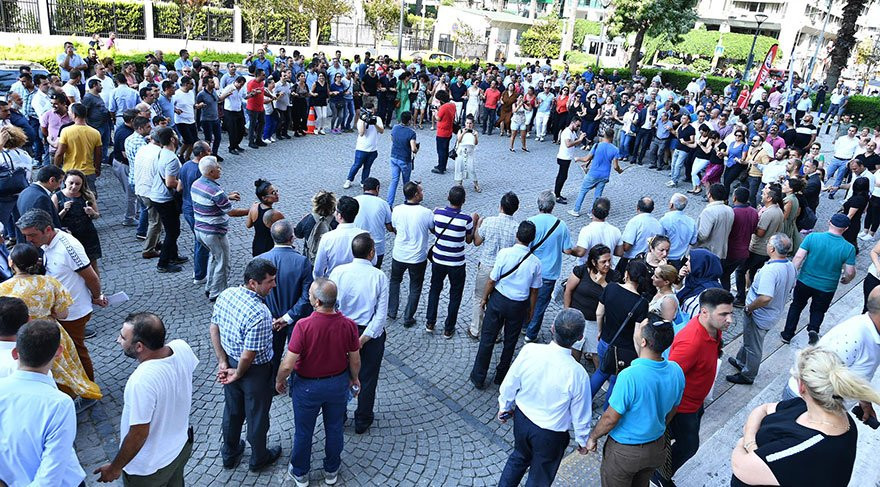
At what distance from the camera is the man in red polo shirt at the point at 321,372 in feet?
12.4

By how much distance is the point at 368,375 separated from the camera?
4.74 m

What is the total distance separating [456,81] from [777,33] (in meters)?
54.8

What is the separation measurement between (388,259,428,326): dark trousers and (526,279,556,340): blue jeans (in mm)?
1340

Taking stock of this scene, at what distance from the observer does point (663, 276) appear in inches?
186

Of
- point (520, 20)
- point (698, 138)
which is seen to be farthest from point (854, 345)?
point (520, 20)

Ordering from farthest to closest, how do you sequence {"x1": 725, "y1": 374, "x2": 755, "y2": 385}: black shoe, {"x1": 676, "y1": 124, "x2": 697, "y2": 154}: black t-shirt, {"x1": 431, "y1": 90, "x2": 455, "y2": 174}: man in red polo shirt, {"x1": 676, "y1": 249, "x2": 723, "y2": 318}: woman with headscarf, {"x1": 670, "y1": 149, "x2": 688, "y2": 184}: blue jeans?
{"x1": 670, "y1": 149, "x2": 688, "y2": 184}: blue jeans, {"x1": 676, "y1": 124, "x2": 697, "y2": 154}: black t-shirt, {"x1": 431, "y1": 90, "x2": 455, "y2": 174}: man in red polo shirt, {"x1": 725, "y1": 374, "x2": 755, "y2": 385}: black shoe, {"x1": 676, "y1": 249, "x2": 723, "y2": 318}: woman with headscarf

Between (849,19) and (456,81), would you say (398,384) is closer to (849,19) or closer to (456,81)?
(456,81)

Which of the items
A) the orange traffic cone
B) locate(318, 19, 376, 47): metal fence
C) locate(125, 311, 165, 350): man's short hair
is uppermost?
locate(318, 19, 376, 47): metal fence

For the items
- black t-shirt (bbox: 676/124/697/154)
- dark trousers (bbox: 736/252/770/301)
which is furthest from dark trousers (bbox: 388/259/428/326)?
black t-shirt (bbox: 676/124/697/154)

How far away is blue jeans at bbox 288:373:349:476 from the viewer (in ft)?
12.9

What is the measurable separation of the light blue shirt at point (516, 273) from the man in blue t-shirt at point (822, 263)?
3.49 m

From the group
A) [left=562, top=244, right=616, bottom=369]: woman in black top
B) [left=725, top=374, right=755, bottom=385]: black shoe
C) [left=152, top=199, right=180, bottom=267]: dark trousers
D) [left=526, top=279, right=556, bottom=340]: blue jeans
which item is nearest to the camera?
[left=562, top=244, right=616, bottom=369]: woman in black top

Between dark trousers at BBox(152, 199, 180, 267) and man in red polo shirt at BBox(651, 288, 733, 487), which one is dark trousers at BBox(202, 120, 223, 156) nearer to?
dark trousers at BBox(152, 199, 180, 267)

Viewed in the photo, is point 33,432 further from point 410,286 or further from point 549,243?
point 549,243
